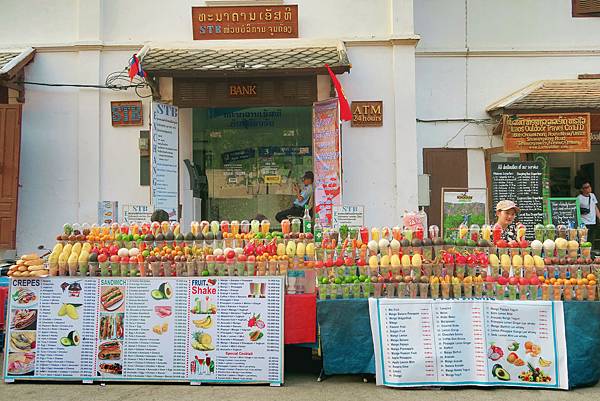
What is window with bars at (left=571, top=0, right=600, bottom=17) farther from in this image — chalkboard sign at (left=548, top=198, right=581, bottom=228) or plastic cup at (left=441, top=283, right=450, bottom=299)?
plastic cup at (left=441, top=283, right=450, bottom=299)

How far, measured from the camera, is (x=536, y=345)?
4824 mm

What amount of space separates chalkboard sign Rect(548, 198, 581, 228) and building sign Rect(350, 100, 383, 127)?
3.57 m

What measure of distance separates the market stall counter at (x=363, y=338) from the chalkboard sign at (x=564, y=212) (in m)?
5.21

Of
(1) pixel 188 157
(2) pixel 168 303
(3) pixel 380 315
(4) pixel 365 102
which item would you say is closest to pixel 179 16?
(1) pixel 188 157

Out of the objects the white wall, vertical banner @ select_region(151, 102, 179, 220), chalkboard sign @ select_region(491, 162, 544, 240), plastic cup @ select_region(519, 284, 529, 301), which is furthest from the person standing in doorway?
plastic cup @ select_region(519, 284, 529, 301)

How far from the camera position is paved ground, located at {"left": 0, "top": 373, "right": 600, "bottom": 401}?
4.66 m

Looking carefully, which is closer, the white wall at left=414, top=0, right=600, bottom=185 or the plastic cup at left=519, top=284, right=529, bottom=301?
the plastic cup at left=519, top=284, right=529, bottom=301

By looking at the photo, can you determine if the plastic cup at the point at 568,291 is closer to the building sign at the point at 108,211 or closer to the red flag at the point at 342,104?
the red flag at the point at 342,104

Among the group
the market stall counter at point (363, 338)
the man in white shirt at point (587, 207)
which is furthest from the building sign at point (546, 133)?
the market stall counter at point (363, 338)

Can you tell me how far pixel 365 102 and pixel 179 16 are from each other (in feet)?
11.5

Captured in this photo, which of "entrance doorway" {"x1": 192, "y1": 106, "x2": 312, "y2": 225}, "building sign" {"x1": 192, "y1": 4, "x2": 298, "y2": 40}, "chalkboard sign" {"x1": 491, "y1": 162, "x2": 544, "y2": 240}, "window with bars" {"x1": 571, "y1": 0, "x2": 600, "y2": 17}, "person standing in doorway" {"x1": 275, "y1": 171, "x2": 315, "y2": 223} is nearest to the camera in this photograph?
"building sign" {"x1": 192, "y1": 4, "x2": 298, "y2": 40}

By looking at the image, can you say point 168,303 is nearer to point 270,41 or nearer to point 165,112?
point 165,112

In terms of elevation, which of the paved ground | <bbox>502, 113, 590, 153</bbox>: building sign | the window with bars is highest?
the window with bars

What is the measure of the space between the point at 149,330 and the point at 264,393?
1.20m
